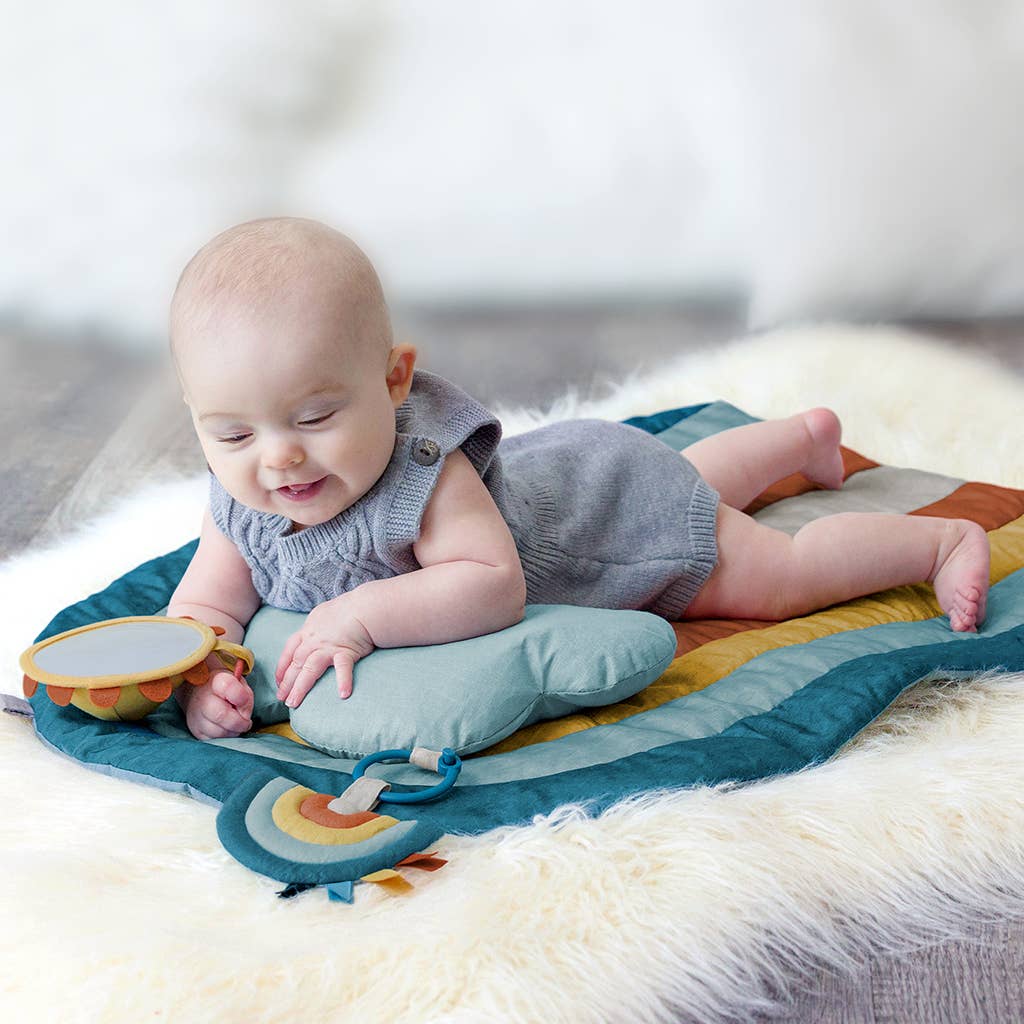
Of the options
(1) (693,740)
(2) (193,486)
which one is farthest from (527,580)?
(2) (193,486)

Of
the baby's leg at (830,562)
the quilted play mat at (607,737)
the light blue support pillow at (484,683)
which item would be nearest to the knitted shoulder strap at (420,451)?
the light blue support pillow at (484,683)

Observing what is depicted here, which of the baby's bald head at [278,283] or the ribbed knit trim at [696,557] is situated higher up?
the baby's bald head at [278,283]

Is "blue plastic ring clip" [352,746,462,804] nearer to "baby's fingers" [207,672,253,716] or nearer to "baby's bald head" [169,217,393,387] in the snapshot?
"baby's fingers" [207,672,253,716]

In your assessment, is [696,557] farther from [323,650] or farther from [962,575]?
[323,650]

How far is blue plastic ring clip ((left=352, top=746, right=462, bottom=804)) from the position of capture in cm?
108

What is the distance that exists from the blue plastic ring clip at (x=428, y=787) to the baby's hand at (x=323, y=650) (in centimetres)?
8

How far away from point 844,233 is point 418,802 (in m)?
2.61

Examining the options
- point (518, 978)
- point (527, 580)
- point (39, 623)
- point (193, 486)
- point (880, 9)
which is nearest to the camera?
point (518, 978)

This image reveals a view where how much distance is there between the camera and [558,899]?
0.94m

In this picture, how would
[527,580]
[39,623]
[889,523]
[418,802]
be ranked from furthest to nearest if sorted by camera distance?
[39,623] → [889,523] → [527,580] → [418,802]

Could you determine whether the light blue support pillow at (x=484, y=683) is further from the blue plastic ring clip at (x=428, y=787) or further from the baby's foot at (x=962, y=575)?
the baby's foot at (x=962, y=575)

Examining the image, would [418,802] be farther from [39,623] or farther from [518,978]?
[39,623]

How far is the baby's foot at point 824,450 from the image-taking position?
1738 millimetres

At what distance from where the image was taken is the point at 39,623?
1.64m
